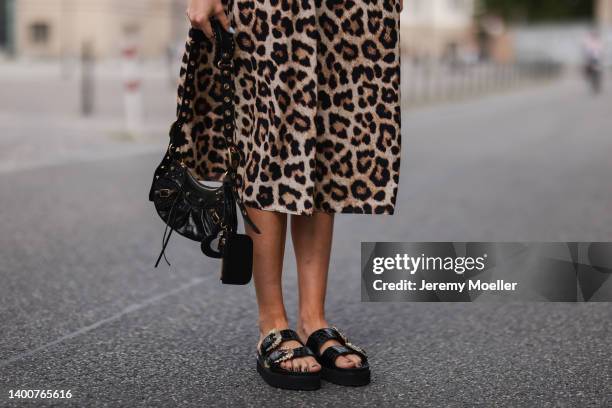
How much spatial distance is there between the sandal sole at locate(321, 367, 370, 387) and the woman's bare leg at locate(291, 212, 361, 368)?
10cm

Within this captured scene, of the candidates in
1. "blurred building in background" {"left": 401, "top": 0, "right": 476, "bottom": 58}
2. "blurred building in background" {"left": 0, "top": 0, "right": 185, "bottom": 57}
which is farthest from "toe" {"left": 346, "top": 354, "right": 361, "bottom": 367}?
"blurred building in background" {"left": 401, "top": 0, "right": 476, "bottom": 58}

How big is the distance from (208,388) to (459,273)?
63.7 inches

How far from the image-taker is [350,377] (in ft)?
8.88

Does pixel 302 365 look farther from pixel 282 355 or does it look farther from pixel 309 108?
pixel 309 108

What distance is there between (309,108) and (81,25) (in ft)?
140

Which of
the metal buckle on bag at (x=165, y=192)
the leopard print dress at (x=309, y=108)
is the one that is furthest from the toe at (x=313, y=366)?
the metal buckle on bag at (x=165, y=192)

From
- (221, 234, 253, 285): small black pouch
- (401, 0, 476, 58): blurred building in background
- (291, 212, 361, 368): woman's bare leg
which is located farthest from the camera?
(401, 0, 476, 58): blurred building in background

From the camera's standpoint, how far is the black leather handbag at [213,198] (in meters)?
2.61

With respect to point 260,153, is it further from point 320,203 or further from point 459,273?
point 459,273

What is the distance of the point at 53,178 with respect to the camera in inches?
290

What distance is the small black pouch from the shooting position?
2.61 meters

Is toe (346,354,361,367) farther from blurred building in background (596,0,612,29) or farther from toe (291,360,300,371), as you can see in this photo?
blurred building in background (596,0,612,29)

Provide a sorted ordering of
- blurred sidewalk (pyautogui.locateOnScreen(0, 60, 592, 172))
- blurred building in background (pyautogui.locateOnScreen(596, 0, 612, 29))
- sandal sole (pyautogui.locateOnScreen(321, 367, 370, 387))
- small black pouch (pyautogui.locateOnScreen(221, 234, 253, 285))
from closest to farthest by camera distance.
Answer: small black pouch (pyautogui.locateOnScreen(221, 234, 253, 285)) → sandal sole (pyautogui.locateOnScreen(321, 367, 370, 387)) → blurred sidewalk (pyautogui.locateOnScreen(0, 60, 592, 172)) → blurred building in background (pyautogui.locateOnScreen(596, 0, 612, 29))

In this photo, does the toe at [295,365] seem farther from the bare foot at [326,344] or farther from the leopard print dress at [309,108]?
the leopard print dress at [309,108]
